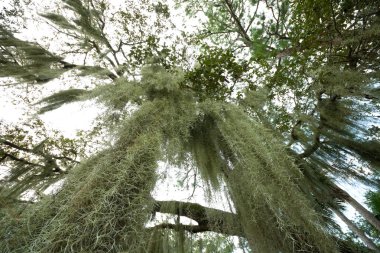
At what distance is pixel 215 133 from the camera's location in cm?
211

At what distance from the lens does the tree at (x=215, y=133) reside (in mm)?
1075

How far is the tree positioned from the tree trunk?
13mm

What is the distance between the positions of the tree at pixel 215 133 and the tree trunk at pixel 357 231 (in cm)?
1

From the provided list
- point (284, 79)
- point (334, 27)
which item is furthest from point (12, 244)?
point (334, 27)

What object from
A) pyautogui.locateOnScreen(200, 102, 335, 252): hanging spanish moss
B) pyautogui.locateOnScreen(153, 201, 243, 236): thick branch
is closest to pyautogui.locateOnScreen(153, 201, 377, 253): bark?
pyautogui.locateOnScreen(153, 201, 243, 236): thick branch

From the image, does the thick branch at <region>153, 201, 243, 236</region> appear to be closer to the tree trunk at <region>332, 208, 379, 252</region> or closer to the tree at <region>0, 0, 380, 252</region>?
the tree at <region>0, 0, 380, 252</region>

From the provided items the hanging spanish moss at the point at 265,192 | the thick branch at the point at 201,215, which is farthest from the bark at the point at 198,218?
the hanging spanish moss at the point at 265,192

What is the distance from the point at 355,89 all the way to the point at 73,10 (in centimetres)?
302

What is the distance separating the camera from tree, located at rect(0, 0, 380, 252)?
3.53 ft

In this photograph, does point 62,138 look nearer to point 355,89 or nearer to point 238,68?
point 238,68

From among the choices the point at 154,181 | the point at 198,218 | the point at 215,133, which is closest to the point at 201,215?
the point at 198,218

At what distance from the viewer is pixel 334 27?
Result: 2.11 metres

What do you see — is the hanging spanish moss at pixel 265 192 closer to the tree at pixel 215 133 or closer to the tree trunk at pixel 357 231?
the tree at pixel 215 133

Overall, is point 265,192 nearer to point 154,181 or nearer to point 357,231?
point 154,181
